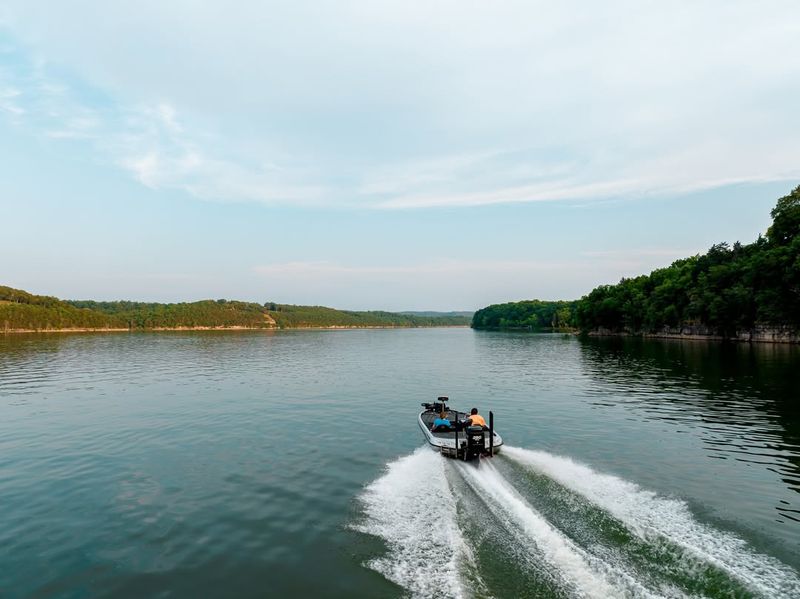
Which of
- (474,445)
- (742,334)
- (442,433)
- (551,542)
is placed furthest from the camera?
(742,334)

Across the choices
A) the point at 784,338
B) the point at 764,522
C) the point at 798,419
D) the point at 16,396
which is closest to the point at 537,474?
the point at 764,522

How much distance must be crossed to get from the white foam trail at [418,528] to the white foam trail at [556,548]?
1.72m

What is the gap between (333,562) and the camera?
13.4 metres

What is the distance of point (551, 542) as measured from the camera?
13797mm

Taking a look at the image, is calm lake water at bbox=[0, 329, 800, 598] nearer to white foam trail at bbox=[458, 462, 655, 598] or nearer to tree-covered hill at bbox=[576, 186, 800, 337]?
white foam trail at bbox=[458, 462, 655, 598]

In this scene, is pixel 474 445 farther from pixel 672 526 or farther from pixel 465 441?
pixel 672 526

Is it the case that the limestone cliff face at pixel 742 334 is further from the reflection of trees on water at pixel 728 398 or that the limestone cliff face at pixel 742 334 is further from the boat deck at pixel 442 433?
the boat deck at pixel 442 433

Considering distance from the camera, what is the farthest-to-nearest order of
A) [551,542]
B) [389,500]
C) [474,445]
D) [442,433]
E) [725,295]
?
1. [725,295]
2. [442,433]
3. [474,445]
4. [389,500]
5. [551,542]

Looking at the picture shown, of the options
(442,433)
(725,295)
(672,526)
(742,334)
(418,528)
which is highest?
(725,295)

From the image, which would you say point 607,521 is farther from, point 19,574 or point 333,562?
point 19,574

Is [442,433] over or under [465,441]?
under

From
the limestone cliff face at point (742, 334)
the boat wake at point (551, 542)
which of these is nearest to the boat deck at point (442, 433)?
the boat wake at point (551, 542)

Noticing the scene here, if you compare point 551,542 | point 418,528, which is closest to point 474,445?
point 418,528

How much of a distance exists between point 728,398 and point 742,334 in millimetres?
101535
